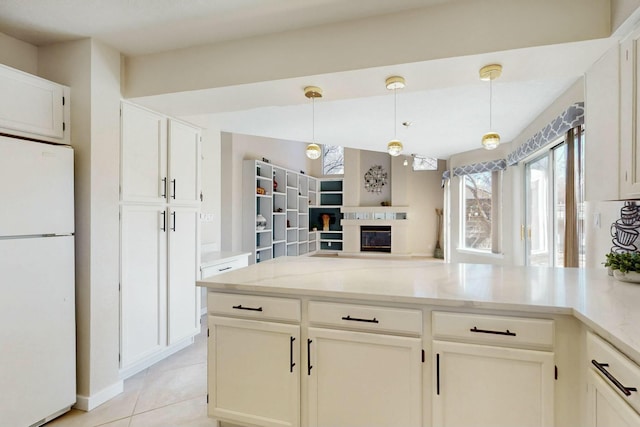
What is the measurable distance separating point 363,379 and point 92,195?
2.00 meters

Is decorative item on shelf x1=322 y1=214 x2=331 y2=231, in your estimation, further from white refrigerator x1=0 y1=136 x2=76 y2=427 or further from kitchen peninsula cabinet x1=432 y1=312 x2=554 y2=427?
kitchen peninsula cabinet x1=432 y1=312 x2=554 y2=427

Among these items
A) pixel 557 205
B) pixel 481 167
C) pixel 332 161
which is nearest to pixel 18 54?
pixel 557 205

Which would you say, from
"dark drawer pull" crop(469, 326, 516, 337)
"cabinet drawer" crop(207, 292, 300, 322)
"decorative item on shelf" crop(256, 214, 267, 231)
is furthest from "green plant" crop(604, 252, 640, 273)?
"decorative item on shelf" crop(256, 214, 267, 231)

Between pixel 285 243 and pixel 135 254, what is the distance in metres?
4.86

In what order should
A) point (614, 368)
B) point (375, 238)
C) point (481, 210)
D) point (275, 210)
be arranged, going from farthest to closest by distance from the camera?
1. point (375, 238)
2. point (275, 210)
3. point (481, 210)
4. point (614, 368)

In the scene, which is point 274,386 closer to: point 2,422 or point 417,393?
point 417,393

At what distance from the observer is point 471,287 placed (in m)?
1.67

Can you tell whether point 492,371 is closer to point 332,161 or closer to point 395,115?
point 395,115

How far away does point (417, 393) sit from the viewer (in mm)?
1534

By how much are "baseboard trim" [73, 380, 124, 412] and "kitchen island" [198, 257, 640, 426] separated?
97cm

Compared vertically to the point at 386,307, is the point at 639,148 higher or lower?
higher

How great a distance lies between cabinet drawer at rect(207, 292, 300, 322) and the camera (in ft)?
5.64

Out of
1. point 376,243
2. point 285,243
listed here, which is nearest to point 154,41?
point 285,243

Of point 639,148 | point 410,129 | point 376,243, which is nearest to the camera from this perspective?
point 639,148
